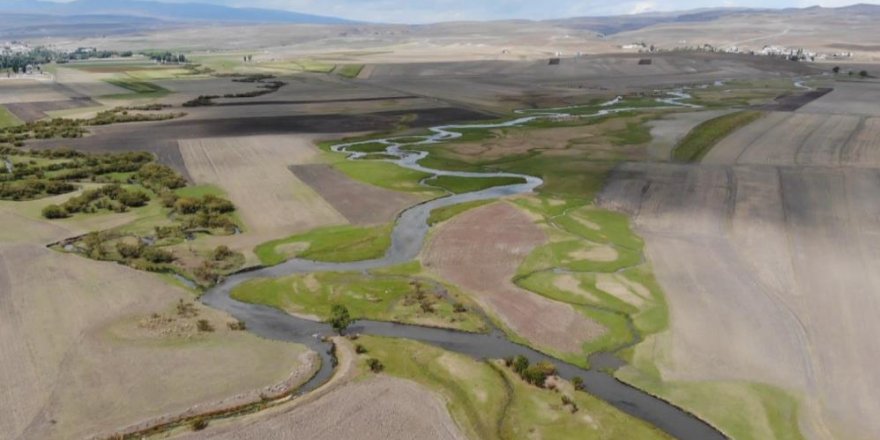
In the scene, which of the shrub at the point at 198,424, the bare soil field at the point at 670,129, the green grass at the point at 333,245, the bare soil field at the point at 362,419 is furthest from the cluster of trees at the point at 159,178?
the bare soil field at the point at 670,129

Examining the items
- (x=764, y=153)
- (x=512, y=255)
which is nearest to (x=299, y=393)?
(x=512, y=255)

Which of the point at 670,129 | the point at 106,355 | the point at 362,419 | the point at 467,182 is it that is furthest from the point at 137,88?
the point at 362,419

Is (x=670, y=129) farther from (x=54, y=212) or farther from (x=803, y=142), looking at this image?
(x=54, y=212)

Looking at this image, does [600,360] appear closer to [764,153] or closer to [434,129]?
[764,153]

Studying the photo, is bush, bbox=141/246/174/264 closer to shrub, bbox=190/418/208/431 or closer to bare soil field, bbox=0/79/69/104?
shrub, bbox=190/418/208/431

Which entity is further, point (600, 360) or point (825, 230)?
point (825, 230)

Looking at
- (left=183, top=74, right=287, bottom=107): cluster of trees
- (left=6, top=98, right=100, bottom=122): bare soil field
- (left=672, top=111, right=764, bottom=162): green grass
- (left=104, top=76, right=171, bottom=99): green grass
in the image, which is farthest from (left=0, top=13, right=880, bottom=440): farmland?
(left=104, top=76, right=171, bottom=99): green grass
